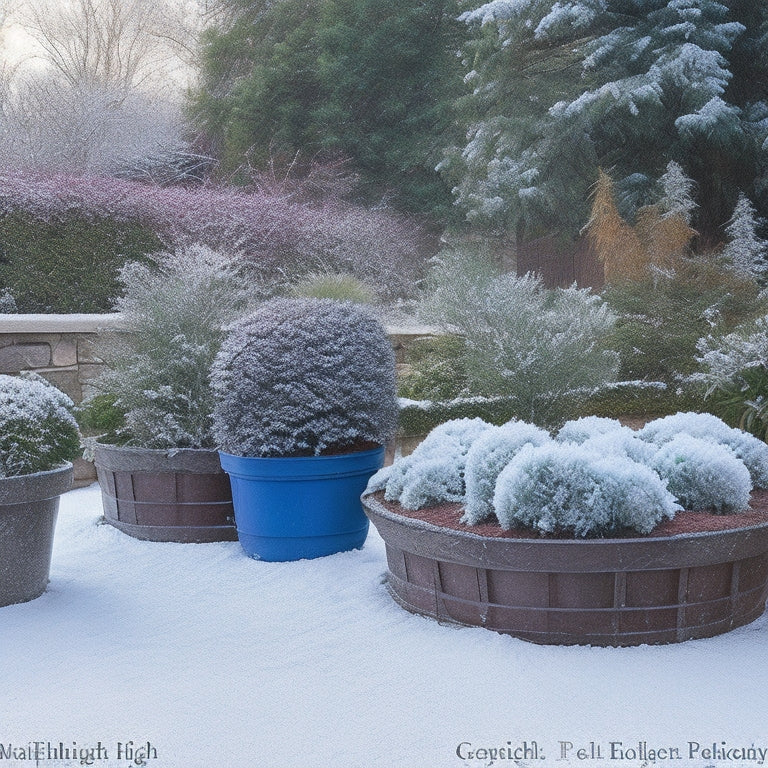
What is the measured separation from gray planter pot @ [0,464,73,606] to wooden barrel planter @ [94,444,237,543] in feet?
2.50

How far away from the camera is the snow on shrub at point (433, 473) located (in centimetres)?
297

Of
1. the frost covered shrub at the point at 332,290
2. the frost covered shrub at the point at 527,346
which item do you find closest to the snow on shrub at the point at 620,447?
the frost covered shrub at the point at 527,346

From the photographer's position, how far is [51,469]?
10.1 feet

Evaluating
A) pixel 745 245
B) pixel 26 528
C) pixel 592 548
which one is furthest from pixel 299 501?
pixel 745 245

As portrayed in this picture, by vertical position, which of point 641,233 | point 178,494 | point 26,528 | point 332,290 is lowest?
point 178,494

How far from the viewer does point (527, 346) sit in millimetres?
5125

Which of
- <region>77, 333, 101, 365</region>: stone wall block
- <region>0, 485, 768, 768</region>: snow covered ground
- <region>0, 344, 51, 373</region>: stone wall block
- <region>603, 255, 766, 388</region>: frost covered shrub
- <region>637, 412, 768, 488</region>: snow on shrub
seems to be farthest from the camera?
<region>603, 255, 766, 388</region>: frost covered shrub

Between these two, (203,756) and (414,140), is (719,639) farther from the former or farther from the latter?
(414,140)

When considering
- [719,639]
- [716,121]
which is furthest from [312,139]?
[719,639]

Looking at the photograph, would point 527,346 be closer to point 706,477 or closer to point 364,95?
point 706,477

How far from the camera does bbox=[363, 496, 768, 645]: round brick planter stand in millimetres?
2418

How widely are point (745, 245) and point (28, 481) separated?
22.8 feet

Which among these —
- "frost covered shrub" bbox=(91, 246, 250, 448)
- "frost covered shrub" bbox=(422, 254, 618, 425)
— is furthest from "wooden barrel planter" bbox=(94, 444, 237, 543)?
"frost covered shrub" bbox=(422, 254, 618, 425)

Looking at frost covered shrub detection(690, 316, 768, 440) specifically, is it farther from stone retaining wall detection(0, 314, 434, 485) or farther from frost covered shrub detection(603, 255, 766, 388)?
stone retaining wall detection(0, 314, 434, 485)
